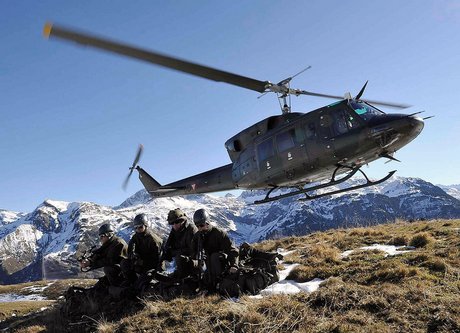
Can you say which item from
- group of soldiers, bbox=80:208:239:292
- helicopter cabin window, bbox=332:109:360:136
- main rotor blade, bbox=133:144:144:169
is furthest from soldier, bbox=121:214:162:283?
main rotor blade, bbox=133:144:144:169

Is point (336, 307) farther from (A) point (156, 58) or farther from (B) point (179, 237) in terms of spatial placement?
(A) point (156, 58)

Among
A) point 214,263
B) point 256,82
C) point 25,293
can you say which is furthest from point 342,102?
point 25,293

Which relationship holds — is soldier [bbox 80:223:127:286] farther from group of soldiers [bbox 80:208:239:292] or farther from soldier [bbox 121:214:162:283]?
soldier [bbox 121:214:162:283]

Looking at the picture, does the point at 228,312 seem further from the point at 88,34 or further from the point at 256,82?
the point at 256,82

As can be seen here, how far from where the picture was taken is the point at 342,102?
12.0 meters

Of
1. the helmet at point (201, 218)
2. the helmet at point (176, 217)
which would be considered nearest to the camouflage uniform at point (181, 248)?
the helmet at point (176, 217)

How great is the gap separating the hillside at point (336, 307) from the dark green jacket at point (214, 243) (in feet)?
4.66

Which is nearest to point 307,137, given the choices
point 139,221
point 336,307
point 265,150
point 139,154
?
point 265,150

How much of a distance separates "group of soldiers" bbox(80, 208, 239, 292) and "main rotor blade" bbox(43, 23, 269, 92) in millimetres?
4055

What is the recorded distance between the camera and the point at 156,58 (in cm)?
948

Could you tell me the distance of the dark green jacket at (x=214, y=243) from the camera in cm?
925

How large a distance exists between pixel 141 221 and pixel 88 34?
5131mm

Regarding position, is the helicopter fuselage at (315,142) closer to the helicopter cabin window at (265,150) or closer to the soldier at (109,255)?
the helicopter cabin window at (265,150)

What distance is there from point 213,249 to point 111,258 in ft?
11.1
